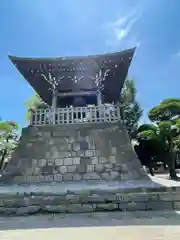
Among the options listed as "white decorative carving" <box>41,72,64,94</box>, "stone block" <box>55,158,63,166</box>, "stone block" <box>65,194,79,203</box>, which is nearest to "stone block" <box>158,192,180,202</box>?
"stone block" <box>65,194,79,203</box>

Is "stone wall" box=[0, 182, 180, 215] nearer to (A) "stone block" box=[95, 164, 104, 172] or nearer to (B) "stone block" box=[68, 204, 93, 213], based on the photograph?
(B) "stone block" box=[68, 204, 93, 213]

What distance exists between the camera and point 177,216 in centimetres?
351

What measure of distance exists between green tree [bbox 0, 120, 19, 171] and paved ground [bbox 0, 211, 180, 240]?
10.5 metres

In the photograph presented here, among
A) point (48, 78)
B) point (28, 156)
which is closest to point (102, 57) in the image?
point (48, 78)

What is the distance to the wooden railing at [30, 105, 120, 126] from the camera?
704 cm

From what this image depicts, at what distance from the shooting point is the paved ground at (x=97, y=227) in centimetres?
265

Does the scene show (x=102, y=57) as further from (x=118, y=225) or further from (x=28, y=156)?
(x=118, y=225)

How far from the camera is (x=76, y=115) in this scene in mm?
7090

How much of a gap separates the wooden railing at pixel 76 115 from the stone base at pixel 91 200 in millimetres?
3277


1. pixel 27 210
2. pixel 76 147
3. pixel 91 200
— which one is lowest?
pixel 27 210

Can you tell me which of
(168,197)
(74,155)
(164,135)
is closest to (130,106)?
(164,135)

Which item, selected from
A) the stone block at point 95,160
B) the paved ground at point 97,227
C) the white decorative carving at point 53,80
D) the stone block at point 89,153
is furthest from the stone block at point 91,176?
the white decorative carving at point 53,80

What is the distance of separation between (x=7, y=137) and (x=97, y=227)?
12.6 m

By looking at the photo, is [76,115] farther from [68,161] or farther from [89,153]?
[68,161]
